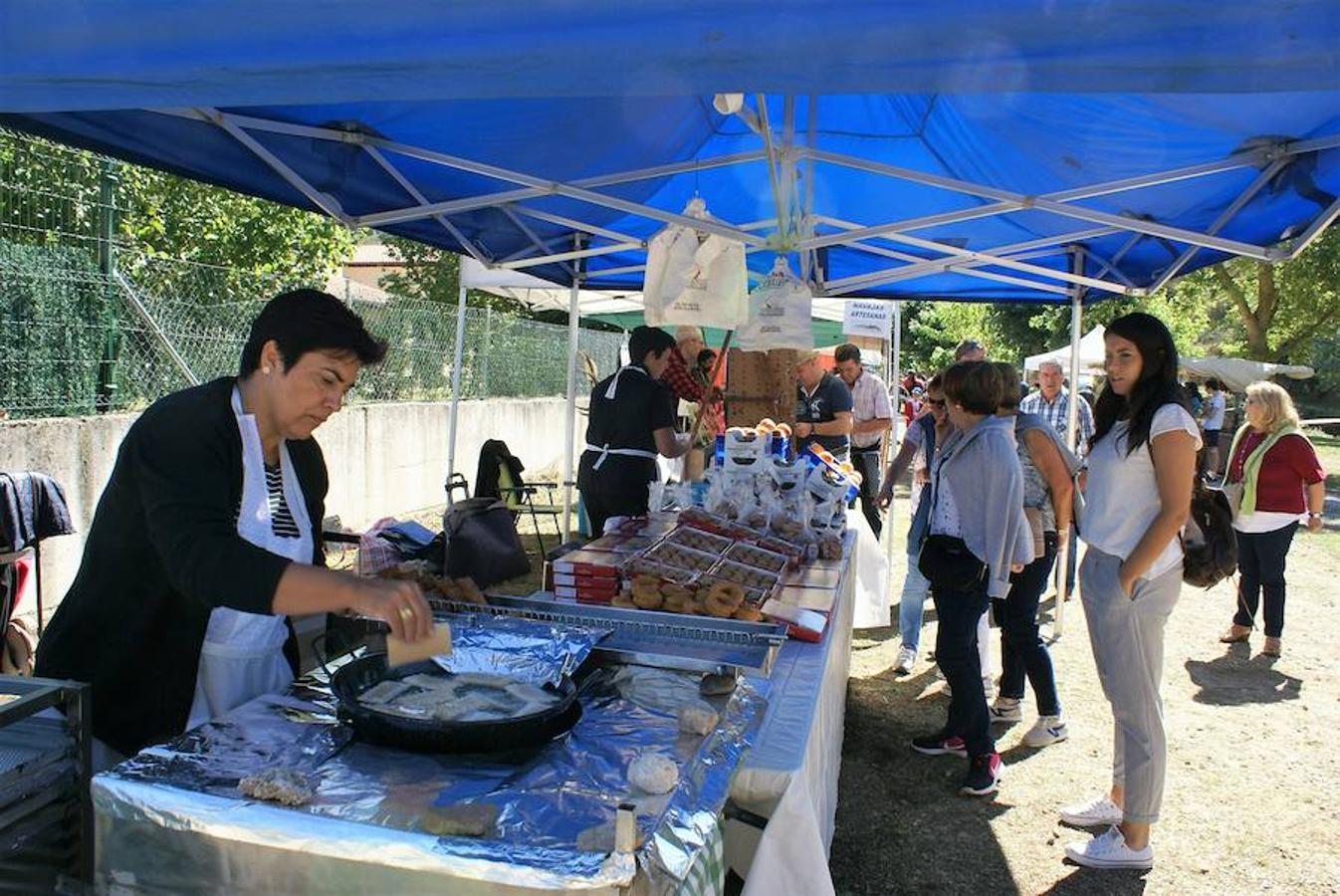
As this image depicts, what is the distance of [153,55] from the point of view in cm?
125

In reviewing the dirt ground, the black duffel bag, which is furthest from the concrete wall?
the dirt ground

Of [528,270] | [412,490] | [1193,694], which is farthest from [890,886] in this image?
[412,490]

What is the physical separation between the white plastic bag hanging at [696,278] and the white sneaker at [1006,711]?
92.2 inches

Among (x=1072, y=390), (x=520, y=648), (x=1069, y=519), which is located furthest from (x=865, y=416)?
(x=520, y=648)

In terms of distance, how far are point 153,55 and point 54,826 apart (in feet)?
4.10

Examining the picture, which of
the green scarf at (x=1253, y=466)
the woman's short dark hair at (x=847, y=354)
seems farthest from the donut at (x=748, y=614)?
the woman's short dark hair at (x=847, y=354)

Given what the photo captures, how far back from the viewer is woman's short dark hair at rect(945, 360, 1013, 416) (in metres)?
3.64

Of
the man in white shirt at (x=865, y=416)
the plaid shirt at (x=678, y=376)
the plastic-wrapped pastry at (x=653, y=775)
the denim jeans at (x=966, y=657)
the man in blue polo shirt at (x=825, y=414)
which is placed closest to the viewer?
the plastic-wrapped pastry at (x=653, y=775)

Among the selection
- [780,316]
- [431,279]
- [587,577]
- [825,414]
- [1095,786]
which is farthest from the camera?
[431,279]

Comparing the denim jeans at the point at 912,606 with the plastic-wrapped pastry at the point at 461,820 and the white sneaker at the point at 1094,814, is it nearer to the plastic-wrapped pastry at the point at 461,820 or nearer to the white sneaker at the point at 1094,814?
the white sneaker at the point at 1094,814

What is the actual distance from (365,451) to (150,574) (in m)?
7.77

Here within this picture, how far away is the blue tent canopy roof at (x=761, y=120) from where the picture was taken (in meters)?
1.12

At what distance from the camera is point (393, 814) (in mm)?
1324

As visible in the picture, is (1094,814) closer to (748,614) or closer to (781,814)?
(748,614)
